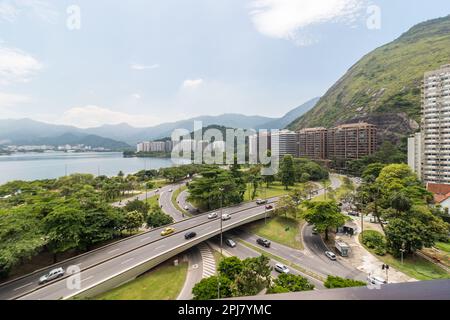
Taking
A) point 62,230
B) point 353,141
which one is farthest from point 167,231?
point 353,141

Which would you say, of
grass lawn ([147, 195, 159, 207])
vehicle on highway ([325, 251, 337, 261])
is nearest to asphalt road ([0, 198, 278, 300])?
vehicle on highway ([325, 251, 337, 261])

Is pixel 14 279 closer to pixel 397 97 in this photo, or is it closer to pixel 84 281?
pixel 84 281

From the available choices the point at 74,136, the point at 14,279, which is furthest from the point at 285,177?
the point at 74,136

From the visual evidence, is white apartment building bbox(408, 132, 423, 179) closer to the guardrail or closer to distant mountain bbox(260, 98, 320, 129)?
the guardrail

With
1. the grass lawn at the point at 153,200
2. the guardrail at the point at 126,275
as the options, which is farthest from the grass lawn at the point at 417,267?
the grass lawn at the point at 153,200

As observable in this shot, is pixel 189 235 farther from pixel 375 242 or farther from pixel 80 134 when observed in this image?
pixel 80 134
